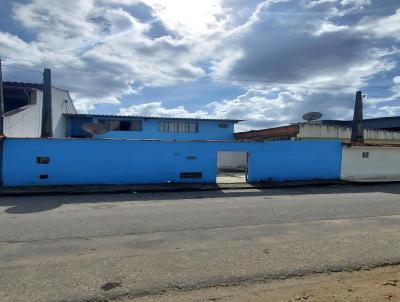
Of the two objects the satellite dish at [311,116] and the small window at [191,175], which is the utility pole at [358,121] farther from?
the small window at [191,175]

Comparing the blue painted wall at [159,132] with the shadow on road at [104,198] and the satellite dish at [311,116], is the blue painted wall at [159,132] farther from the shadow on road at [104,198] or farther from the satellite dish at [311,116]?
the shadow on road at [104,198]

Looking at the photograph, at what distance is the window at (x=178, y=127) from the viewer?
3375cm

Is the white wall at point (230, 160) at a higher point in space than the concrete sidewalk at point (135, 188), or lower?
higher

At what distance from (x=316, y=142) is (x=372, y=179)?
4.80 meters

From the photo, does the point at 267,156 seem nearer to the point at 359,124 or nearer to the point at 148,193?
the point at 148,193

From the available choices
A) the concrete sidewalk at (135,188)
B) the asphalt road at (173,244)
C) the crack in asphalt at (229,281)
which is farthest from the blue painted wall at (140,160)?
the crack in asphalt at (229,281)

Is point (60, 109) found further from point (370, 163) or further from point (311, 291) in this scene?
point (311, 291)

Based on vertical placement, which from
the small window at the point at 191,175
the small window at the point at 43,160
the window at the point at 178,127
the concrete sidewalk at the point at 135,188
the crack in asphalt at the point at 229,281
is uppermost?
the window at the point at 178,127

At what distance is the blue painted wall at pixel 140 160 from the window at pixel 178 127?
49.2 ft

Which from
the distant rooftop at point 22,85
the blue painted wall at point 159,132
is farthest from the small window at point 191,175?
the blue painted wall at point 159,132

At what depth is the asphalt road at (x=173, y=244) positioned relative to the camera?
16.8 ft

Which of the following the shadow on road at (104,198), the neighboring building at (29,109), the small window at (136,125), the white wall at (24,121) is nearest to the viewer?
the shadow on road at (104,198)

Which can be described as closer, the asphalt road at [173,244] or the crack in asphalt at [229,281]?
the crack in asphalt at [229,281]

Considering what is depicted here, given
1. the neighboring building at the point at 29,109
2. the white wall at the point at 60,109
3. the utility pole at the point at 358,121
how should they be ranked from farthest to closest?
the white wall at the point at 60,109 → the utility pole at the point at 358,121 → the neighboring building at the point at 29,109
